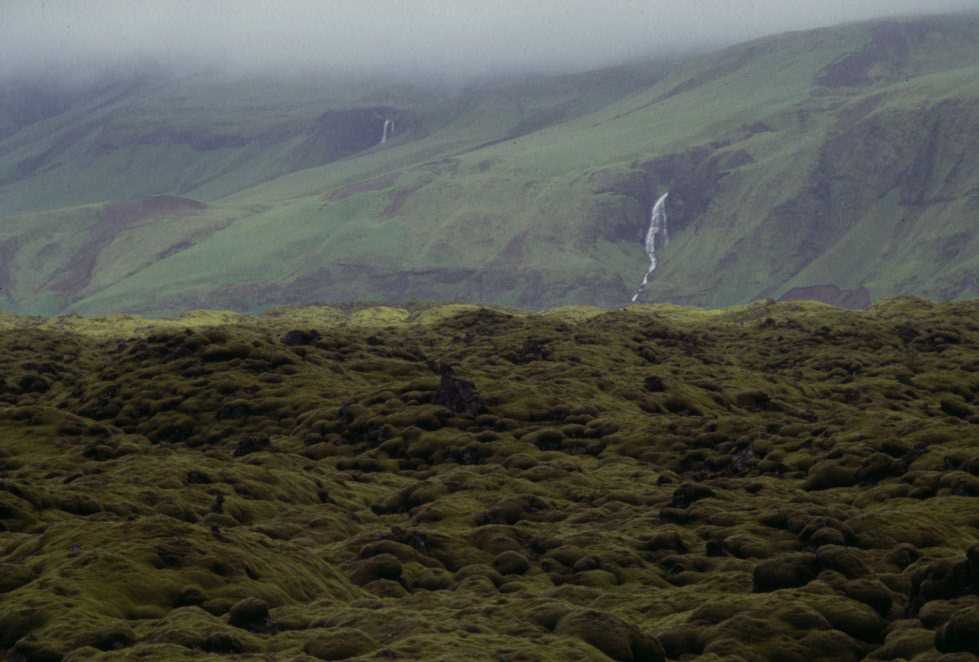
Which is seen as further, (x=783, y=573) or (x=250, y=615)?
(x=783, y=573)

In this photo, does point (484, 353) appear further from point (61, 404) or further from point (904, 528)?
point (904, 528)

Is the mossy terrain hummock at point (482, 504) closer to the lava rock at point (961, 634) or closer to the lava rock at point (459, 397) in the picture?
the lava rock at point (961, 634)

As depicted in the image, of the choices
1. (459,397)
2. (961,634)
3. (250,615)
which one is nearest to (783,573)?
(961,634)

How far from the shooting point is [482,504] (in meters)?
74.8

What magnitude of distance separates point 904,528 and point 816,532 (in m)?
3.63

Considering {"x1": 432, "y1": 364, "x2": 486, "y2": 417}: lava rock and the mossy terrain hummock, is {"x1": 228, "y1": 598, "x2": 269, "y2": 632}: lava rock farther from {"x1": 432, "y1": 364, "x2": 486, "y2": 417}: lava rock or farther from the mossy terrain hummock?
{"x1": 432, "y1": 364, "x2": 486, "y2": 417}: lava rock

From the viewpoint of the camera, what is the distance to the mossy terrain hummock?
140 feet

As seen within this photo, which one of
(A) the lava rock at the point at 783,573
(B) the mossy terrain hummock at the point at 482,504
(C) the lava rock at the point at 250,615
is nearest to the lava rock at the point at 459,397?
(B) the mossy terrain hummock at the point at 482,504

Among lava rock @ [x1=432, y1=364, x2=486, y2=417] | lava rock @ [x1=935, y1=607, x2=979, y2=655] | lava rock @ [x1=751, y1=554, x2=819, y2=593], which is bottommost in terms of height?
lava rock @ [x1=432, y1=364, x2=486, y2=417]

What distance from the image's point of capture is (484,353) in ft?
Answer: 475

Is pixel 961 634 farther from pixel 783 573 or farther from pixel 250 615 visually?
pixel 250 615

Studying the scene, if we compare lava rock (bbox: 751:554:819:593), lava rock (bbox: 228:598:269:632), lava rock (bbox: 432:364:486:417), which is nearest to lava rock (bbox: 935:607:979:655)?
lava rock (bbox: 751:554:819:593)

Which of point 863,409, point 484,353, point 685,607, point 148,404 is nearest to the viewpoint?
point 685,607

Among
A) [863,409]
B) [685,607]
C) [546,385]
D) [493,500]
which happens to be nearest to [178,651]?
[685,607]
